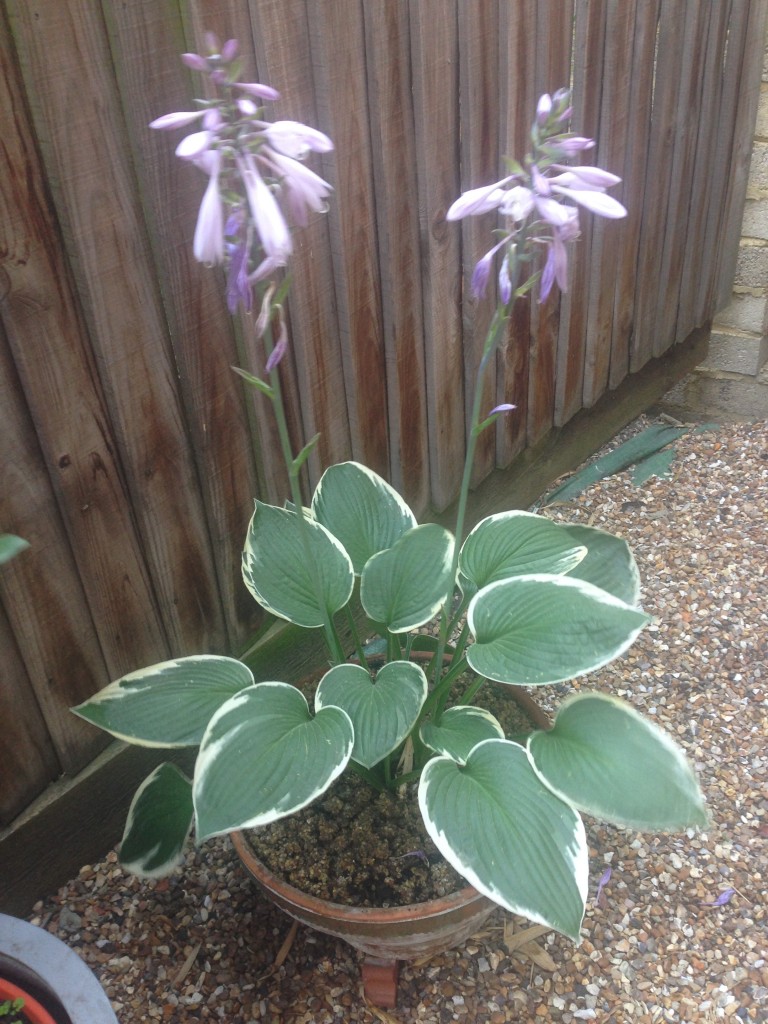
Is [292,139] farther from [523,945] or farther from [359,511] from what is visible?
[523,945]

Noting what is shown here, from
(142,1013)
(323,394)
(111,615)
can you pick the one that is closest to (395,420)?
(323,394)

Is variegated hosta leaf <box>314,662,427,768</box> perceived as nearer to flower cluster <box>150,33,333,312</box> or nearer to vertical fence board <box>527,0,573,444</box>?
flower cluster <box>150,33,333,312</box>

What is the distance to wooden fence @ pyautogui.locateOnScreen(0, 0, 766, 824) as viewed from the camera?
1250 millimetres

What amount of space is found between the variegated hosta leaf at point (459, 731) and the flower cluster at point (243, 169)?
75cm

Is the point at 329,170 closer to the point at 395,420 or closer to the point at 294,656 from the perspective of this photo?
the point at 395,420

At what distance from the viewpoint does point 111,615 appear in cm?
156

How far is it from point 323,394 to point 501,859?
964mm

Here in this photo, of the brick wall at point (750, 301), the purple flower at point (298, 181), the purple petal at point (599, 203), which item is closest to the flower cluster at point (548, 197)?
the purple petal at point (599, 203)

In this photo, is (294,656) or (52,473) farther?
(294,656)

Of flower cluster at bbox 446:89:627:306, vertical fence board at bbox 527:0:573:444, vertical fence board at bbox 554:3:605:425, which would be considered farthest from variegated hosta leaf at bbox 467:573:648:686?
vertical fence board at bbox 554:3:605:425

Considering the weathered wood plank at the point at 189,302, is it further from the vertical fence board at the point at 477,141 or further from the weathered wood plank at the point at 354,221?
the vertical fence board at the point at 477,141

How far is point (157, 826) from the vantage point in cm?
147

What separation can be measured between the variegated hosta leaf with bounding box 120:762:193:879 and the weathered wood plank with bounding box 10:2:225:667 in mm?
308

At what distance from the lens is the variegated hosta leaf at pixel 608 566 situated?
1.53 metres
